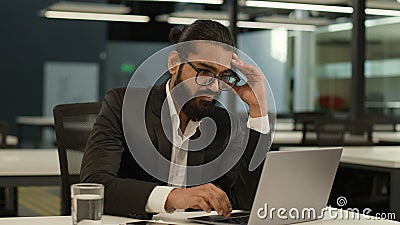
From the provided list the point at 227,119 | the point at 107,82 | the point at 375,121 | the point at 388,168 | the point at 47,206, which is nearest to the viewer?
the point at 227,119

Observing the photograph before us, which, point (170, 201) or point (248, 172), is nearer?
point (170, 201)

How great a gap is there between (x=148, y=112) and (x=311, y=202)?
654 millimetres

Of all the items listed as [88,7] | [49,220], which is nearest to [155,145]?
[49,220]

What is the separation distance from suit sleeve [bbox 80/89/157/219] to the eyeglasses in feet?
1.06

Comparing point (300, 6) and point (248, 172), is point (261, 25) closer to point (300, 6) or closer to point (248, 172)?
point (300, 6)

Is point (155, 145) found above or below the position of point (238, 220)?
above

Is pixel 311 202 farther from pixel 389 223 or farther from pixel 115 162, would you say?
pixel 115 162

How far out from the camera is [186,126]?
235 centimetres

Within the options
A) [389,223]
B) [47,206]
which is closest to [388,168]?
[389,223]

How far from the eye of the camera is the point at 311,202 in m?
1.92

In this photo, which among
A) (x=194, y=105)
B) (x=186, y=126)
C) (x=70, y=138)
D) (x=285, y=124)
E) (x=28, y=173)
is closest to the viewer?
(x=194, y=105)

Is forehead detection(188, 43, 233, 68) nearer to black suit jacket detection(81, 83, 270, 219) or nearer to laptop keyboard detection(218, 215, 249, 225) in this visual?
black suit jacket detection(81, 83, 270, 219)

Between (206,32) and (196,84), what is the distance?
7.2 inches

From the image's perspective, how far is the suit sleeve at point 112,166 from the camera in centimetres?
201
